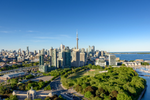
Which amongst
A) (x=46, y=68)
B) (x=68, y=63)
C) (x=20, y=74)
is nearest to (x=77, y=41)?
(x=68, y=63)

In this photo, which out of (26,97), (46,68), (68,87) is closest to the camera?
(26,97)

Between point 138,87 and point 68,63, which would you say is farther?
point 68,63

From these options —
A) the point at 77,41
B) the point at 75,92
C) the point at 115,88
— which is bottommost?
the point at 75,92

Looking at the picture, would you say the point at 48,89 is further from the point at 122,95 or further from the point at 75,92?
the point at 122,95

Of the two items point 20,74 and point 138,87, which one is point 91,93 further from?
point 20,74

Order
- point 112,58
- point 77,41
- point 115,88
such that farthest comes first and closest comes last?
point 77,41, point 112,58, point 115,88

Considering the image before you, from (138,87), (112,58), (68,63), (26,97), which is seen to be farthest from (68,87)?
(112,58)

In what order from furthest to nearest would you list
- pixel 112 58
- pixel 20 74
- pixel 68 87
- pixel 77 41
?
1. pixel 77 41
2. pixel 112 58
3. pixel 20 74
4. pixel 68 87

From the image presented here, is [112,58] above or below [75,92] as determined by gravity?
above

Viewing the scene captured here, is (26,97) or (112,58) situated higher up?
(112,58)

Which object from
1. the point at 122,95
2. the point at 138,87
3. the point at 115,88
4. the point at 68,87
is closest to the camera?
the point at 122,95
